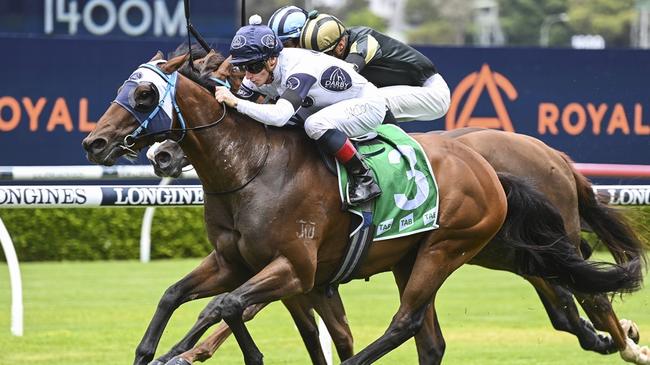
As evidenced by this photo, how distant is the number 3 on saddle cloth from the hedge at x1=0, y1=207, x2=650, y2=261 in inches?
279

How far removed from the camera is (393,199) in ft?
19.1

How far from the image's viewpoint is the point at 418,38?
173ft

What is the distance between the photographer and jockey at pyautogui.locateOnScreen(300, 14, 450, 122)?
6.39m

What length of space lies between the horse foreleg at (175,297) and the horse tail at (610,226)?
97.7 inches

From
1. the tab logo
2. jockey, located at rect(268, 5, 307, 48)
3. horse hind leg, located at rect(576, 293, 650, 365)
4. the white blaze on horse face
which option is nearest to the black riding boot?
the white blaze on horse face

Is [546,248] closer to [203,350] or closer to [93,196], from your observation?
[203,350]

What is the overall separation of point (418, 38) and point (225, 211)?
47.9 metres

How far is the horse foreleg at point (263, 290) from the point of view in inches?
209

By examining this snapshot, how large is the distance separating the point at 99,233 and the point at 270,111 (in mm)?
7838

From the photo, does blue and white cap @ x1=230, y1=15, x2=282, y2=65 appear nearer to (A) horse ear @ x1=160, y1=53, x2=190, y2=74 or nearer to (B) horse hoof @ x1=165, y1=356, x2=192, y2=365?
(A) horse ear @ x1=160, y1=53, x2=190, y2=74

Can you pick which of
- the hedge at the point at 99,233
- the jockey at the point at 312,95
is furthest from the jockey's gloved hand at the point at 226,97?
the hedge at the point at 99,233

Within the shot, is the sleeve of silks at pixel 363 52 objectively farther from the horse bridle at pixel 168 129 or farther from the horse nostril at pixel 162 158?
the horse nostril at pixel 162 158

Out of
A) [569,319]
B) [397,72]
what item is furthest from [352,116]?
[569,319]

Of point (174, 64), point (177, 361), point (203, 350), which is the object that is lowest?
point (203, 350)
